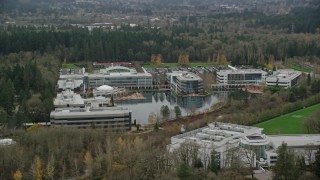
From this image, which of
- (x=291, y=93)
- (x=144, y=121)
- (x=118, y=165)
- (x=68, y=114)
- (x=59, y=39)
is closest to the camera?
(x=118, y=165)

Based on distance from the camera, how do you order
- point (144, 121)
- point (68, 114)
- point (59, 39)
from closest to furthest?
point (68, 114) → point (144, 121) → point (59, 39)

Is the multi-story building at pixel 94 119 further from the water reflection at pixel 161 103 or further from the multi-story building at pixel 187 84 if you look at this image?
the multi-story building at pixel 187 84

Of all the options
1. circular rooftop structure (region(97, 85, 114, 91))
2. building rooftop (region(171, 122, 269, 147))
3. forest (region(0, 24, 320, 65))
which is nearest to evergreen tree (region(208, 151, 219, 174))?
building rooftop (region(171, 122, 269, 147))

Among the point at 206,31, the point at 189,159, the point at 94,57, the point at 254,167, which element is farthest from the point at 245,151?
the point at 206,31

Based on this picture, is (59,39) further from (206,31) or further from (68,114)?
(68,114)

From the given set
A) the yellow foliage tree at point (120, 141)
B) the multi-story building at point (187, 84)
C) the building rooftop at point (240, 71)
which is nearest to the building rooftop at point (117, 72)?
the multi-story building at point (187, 84)

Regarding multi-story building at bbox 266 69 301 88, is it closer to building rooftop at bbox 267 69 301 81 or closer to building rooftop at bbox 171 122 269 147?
building rooftop at bbox 267 69 301 81
